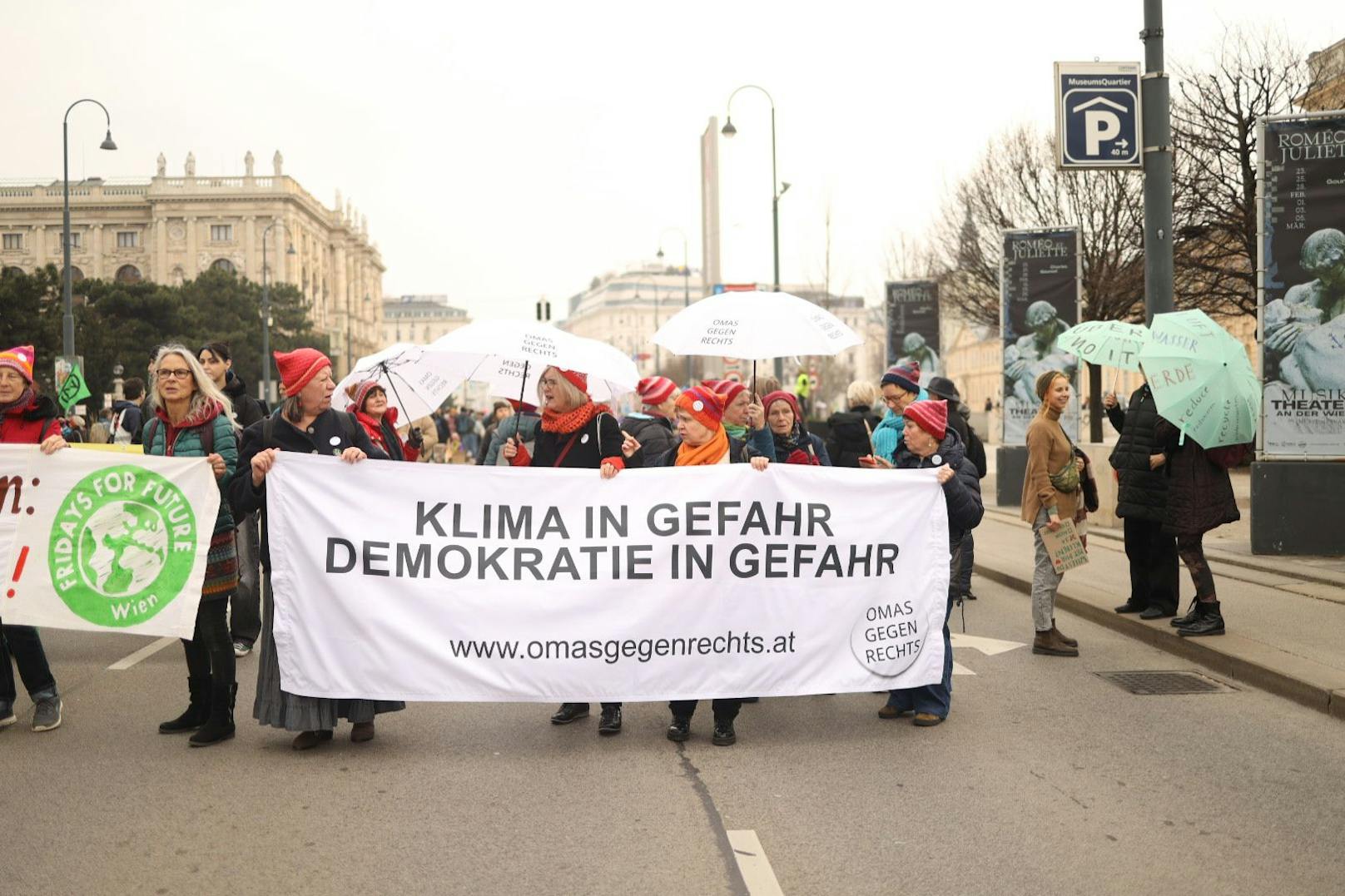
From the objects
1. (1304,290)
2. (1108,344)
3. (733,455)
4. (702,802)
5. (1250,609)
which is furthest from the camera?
(1304,290)

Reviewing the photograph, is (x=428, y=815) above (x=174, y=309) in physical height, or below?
below

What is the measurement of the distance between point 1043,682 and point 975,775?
235 centimetres


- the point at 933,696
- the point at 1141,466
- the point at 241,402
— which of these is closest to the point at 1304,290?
the point at 1141,466

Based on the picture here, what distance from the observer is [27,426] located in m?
7.29

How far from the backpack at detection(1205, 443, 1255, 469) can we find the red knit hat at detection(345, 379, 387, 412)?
5789mm

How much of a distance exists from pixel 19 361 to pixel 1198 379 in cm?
667

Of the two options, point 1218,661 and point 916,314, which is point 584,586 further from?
point 916,314

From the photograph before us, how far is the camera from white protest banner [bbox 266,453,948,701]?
6648mm

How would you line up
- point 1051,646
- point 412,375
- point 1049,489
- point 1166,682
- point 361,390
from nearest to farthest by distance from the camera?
point 1166,682 < point 1049,489 < point 1051,646 < point 412,375 < point 361,390

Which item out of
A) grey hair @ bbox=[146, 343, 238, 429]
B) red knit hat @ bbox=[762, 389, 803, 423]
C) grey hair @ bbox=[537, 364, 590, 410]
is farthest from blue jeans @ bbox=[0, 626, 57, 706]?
red knit hat @ bbox=[762, 389, 803, 423]

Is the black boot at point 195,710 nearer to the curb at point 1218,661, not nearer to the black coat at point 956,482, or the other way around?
the black coat at point 956,482

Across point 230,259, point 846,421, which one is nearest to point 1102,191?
point 846,421

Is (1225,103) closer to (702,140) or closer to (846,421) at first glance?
(846,421)

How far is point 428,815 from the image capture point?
5426 millimetres
